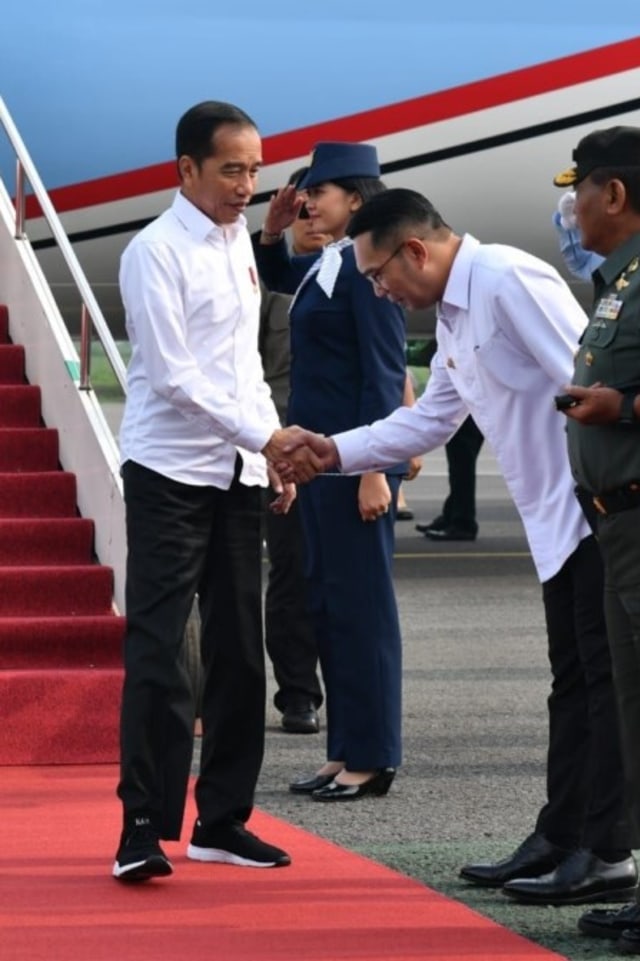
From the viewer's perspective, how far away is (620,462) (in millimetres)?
4203

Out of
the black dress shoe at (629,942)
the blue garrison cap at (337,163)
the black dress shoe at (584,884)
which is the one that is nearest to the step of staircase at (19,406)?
the blue garrison cap at (337,163)

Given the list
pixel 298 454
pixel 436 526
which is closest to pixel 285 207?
pixel 298 454

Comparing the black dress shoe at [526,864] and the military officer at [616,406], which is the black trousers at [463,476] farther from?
the military officer at [616,406]

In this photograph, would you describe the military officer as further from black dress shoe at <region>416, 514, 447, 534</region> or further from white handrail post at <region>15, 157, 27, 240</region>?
black dress shoe at <region>416, 514, 447, 534</region>

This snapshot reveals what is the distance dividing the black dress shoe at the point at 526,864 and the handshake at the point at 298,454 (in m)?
0.95

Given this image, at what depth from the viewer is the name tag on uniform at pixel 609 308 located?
419cm

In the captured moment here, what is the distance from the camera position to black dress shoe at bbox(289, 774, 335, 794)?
19.6 feet

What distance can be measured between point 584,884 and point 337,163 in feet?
7.02

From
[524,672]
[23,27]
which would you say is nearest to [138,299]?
[524,672]

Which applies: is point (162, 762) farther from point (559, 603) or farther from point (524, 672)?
point (524, 672)

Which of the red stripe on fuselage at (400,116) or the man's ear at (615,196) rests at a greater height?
the red stripe on fuselage at (400,116)

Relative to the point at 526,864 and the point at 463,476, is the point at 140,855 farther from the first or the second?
the point at 463,476

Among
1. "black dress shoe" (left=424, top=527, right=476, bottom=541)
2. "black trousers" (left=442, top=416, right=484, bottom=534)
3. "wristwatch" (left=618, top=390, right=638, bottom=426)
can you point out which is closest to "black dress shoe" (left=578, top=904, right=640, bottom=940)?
"wristwatch" (left=618, top=390, right=638, bottom=426)

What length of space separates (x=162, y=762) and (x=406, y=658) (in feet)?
12.0
